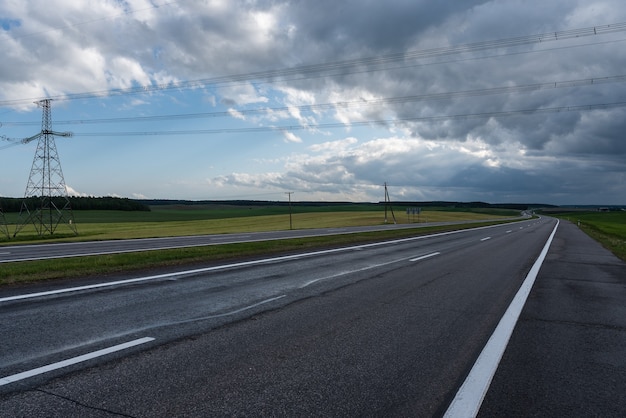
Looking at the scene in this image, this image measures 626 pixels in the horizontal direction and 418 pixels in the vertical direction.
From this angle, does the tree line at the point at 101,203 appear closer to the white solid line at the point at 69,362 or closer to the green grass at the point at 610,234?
the green grass at the point at 610,234

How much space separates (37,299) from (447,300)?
779cm

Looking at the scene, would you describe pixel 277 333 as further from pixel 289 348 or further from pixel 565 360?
pixel 565 360

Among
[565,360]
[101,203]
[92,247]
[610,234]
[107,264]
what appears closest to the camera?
[565,360]

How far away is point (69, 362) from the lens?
4.77 meters

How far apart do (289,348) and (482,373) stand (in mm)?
2216

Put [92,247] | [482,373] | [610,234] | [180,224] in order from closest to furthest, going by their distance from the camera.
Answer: [482,373] → [92,247] → [610,234] → [180,224]

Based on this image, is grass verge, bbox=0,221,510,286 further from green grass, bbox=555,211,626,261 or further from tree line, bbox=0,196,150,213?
tree line, bbox=0,196,150,213

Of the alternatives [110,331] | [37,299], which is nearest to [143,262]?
[37,299]

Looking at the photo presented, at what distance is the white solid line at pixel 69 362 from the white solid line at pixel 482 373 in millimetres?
3750

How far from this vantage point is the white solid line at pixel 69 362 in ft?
14.1

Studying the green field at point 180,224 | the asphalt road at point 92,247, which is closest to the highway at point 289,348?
the asphalt road at point 92,247

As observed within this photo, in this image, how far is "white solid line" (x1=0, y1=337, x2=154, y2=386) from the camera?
4.29m

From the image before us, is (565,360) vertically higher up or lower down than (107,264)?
lower down

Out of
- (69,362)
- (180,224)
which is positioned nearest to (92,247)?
(69,362)
